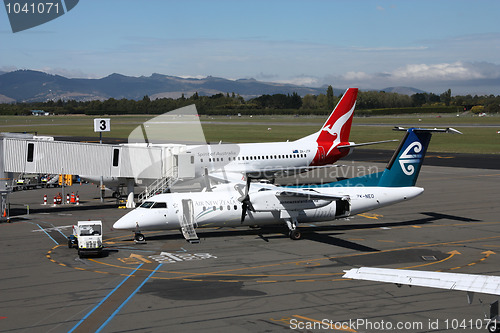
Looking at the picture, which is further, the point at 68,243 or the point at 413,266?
the point at 68,243

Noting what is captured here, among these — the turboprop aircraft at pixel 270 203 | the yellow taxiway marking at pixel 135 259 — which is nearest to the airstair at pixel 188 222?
the turboprop aircraft at pixel 270 203

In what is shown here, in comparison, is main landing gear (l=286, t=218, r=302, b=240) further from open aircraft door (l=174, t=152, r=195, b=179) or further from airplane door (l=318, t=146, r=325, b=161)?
airplane door (l=318, t=146, r=325, b=161)

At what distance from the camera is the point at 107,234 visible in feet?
117

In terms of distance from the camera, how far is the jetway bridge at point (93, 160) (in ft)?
138

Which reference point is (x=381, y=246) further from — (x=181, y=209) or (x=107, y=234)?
(x=107, y=234)

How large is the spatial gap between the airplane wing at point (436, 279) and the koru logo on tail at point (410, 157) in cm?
2272

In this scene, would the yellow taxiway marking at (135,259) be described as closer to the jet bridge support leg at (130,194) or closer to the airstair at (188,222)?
the airstair at (188,222)

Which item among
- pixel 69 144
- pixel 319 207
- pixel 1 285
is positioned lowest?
pixel 1 285

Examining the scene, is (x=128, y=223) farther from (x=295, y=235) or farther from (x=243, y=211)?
(x=295, y=235)

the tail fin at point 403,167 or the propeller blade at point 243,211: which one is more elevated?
the tail fin at point 403,167

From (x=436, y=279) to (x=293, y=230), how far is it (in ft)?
64.6

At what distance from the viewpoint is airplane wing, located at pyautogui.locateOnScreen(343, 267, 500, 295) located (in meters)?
13.3

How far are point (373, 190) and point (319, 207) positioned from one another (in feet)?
12.9

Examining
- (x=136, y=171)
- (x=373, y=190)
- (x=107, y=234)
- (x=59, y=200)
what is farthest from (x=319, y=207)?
(x=59, y=200)
